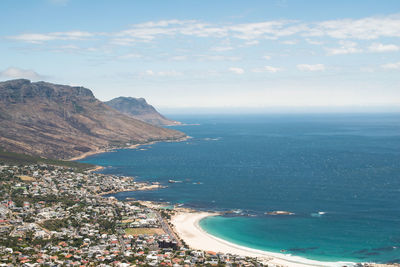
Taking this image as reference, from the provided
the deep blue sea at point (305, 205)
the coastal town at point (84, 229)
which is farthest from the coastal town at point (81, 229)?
the deep blue sea at point (305, 205)

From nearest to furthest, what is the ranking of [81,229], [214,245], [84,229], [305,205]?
[214,245] < [81,229] < [84,229] < [305,205]

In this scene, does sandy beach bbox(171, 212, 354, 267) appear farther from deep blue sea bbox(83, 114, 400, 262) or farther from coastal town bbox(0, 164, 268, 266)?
coastal town bbox(0, 164, 268, 266)

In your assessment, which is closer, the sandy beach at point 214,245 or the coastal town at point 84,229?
the coastal town at point 84,229

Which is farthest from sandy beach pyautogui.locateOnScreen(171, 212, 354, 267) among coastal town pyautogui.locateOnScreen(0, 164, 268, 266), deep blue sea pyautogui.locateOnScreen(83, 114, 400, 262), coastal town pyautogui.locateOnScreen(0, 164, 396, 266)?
coastal town pyautogui.locateOnScreen(0, 164, 268, 266)

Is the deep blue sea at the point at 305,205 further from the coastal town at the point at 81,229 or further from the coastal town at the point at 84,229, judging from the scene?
the coastal town at the point at 81,229

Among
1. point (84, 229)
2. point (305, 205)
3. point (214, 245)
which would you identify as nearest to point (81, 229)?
point (84, 229)

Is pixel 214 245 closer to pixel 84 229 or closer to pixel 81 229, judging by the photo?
pixel 84 229
